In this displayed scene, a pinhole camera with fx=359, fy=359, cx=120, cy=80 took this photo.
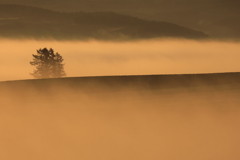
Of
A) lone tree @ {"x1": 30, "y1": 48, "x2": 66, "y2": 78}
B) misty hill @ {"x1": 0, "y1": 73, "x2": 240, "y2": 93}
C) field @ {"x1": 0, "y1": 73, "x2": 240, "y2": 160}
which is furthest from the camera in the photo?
lone tree @ {"x1": 30, "y1": 48, "x2": 66, "y2": 78}

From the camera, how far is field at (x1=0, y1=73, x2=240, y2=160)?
2996 mm

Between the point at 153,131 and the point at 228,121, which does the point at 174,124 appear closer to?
the point at 153,131

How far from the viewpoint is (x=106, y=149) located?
299 centimetres

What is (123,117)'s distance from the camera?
337 cm

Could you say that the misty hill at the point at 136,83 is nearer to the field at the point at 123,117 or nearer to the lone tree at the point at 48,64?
the field at the point at 123,117

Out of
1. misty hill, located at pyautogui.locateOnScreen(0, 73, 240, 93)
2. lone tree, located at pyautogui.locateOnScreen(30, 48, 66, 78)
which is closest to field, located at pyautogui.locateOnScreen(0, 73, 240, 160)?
misty hill, located at pyautogui.locateOnScreen(0, 73, 240, 93)

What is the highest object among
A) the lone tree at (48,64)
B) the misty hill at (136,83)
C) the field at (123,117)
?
the lone tree at (48,64)


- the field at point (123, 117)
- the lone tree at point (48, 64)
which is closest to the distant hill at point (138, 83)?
the field at point (123, 117)

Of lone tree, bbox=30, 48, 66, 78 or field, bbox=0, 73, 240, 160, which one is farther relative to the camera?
lone tree, bbox=30, 48, 66, 78

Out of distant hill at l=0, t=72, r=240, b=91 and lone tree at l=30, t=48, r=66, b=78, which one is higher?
lone tree at l=30, t=48, r=66, b=78

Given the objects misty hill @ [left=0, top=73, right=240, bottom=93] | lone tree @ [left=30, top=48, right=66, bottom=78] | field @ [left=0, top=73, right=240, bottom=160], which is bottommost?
field @ [left=0, top=73, right=240, bottom=160]

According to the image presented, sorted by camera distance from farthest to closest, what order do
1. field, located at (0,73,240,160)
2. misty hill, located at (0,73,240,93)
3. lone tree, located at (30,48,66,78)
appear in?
1. lone tree, located at (30,48,66,78)
2. misty hill, located at (0,73,240,93)
3. field, located at (0,73,240,160)

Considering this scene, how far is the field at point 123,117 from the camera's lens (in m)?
3.00

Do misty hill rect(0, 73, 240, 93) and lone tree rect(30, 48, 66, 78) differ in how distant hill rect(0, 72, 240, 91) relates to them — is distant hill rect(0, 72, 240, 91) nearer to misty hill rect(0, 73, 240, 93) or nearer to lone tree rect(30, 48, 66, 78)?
misty hill rect(0, 73, 240, 93)
